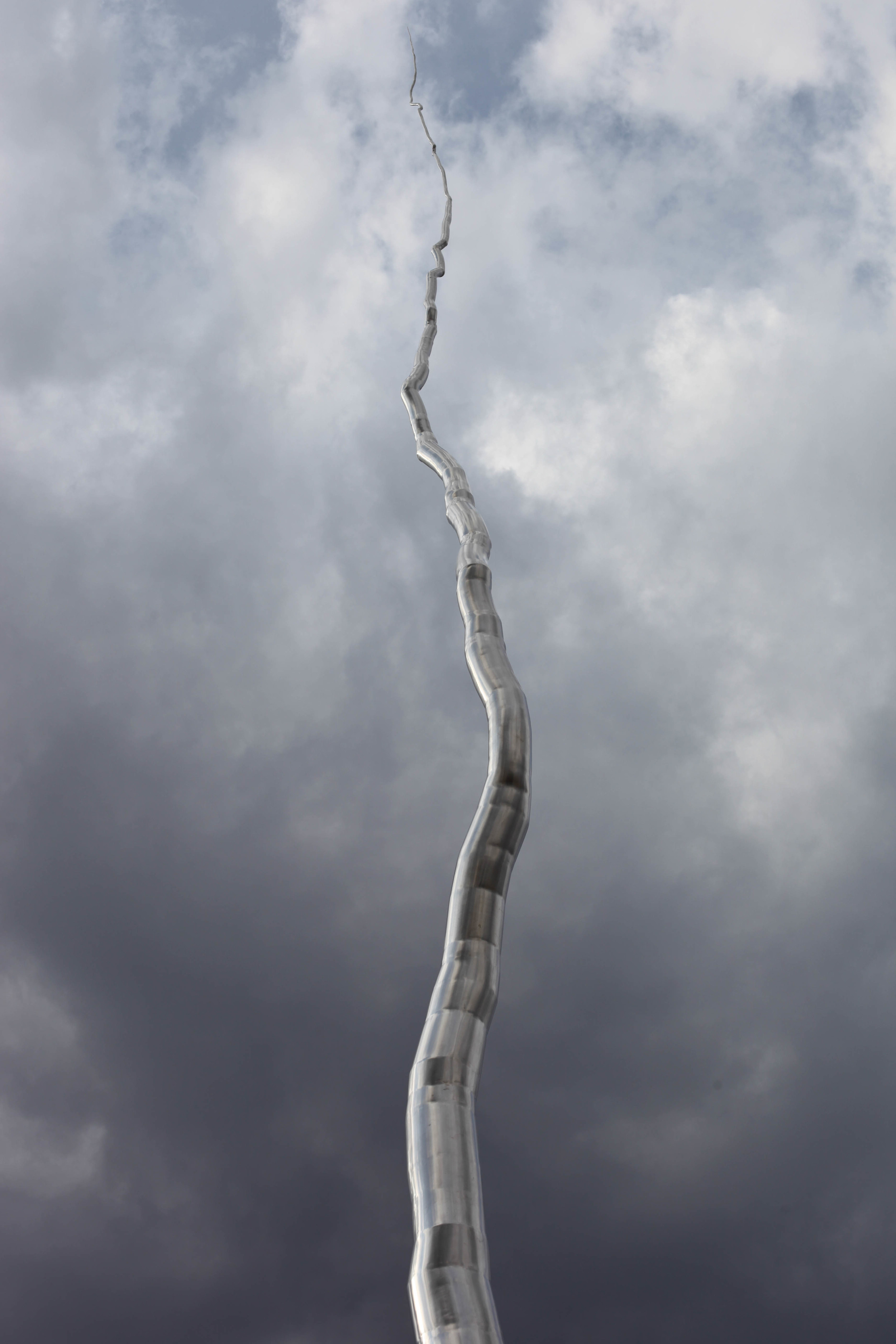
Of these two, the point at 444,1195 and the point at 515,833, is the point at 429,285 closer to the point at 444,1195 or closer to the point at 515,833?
the point at 515,833

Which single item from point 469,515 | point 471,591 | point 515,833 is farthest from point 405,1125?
point 469,515

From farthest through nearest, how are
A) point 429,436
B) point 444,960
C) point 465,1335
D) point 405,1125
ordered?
point 429,436
point 444,960
point 405,1125
point 465,1335

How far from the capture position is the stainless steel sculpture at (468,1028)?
2.76m

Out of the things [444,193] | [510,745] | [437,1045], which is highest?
[444,193]

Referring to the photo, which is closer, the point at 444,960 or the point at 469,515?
the point at 444,960

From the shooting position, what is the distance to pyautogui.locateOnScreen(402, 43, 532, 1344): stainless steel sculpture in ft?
9.07

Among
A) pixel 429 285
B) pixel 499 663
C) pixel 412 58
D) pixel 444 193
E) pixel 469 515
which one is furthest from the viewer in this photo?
pixel 412 58

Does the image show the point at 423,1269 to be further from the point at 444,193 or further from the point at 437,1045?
the point at 444,193

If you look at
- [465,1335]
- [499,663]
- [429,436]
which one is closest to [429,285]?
[429,436]

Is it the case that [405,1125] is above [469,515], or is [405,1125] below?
below

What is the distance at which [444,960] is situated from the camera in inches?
147

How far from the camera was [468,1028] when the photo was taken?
3451mm

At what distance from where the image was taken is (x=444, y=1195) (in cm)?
299

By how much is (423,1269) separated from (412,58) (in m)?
15.3
